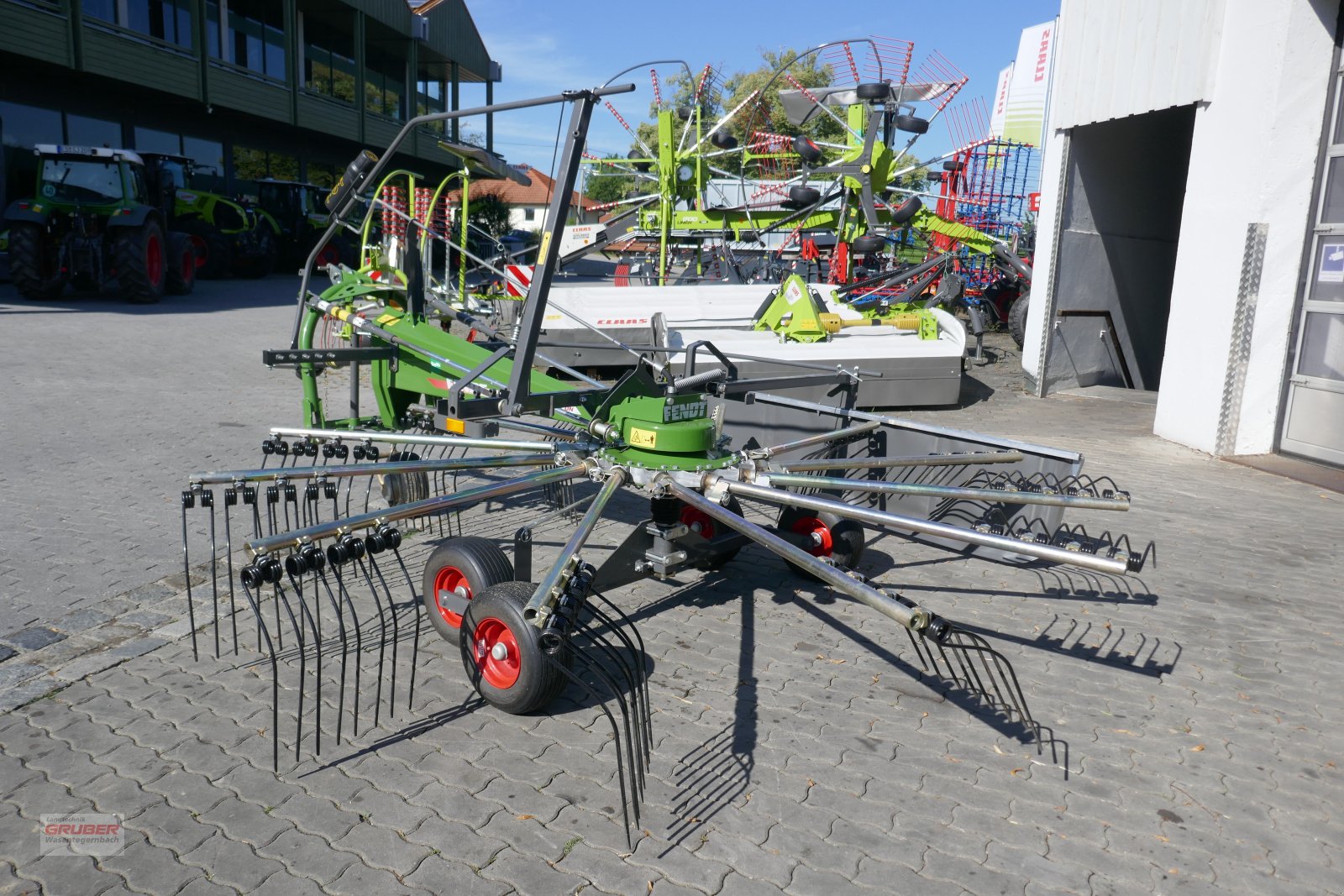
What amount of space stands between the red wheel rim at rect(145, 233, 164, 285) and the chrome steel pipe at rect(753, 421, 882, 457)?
15.6 meters

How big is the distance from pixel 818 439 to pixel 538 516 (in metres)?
2.07

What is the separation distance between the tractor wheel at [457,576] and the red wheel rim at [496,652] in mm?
327

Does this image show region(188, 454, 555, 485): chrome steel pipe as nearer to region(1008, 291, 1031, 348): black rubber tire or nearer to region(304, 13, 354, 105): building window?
region(1008, 291, 1031, 348): black rubber tire

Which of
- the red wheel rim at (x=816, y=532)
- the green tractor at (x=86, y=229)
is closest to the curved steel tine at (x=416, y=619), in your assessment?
the red wheel rim at (x=816, y=532)

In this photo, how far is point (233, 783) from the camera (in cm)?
328

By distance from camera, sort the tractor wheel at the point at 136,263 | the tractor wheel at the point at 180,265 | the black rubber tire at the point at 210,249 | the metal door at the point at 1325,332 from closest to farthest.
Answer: the metal door at the point at 1325,332 < the tractor wheel at the point at 136,263 < the tractor wheel at the point at 180,265 < the black rubber tire at the point at 210,249

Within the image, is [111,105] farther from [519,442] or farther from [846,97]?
[519,442]

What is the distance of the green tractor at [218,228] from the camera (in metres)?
22.4

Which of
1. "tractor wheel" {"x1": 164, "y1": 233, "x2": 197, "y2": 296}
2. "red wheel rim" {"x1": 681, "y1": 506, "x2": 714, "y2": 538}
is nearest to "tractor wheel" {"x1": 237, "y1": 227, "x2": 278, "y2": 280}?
"tractor wheel" {"x1": 164, "y1": 233, "x2": 197, "y2": 296}

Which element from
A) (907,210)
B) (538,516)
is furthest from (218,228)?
(538,516)

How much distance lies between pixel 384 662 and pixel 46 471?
4.16 meters

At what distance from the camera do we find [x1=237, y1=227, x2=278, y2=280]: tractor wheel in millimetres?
24609

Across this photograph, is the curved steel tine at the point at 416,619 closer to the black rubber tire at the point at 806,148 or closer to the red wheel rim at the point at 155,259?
the black rubber tire at the point at 806,148

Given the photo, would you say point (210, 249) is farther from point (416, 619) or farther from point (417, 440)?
point (416, 619)
